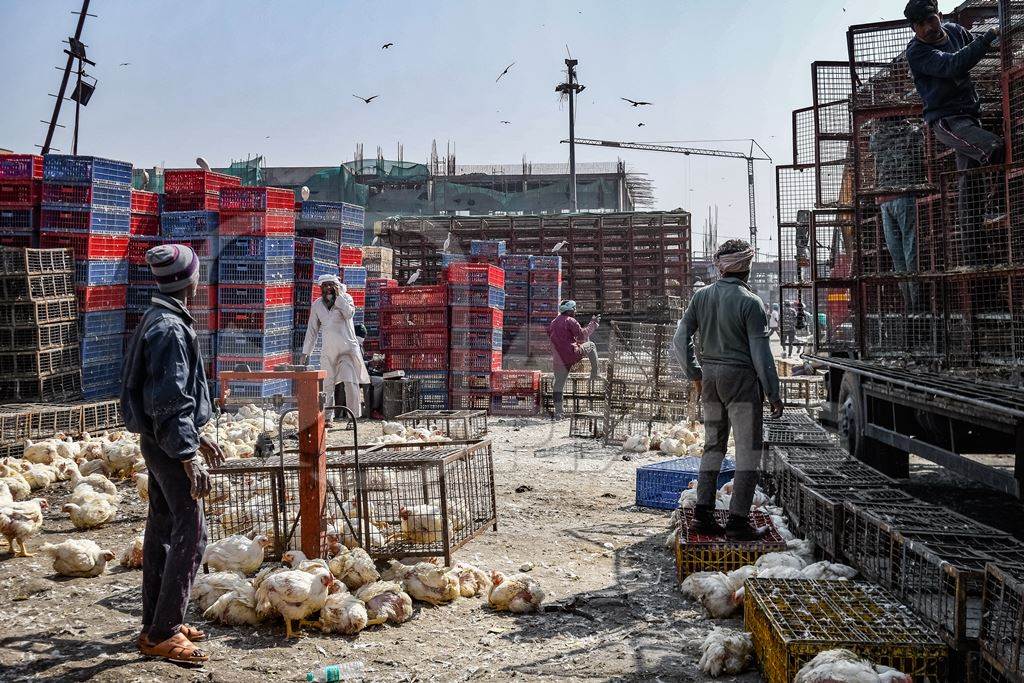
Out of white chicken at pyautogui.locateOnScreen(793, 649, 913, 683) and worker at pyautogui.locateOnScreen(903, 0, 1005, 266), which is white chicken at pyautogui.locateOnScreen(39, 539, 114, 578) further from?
worker at pyautogui.locateOnScreen(903, 0, 1005, 266)

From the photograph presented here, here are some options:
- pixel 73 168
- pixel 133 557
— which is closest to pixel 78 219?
pixel 73 168

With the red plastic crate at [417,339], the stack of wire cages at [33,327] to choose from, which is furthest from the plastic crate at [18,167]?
the red plastic crate at [417,339]

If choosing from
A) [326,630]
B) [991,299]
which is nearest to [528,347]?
[991,299]

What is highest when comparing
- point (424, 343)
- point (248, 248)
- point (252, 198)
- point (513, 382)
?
point (252, 198)

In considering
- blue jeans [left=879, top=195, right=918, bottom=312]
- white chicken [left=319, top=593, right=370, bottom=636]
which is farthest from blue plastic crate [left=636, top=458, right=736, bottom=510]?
white chicken [left=319, top=593, right=370, bottom=636]

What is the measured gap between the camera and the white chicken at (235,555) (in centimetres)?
493

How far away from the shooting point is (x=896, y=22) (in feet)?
27.0

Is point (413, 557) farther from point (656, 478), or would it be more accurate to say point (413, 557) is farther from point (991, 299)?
point (991, 299)

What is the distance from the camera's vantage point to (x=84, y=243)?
11859 millimetres

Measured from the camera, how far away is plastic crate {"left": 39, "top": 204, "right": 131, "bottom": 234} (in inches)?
462

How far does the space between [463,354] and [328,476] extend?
797cm

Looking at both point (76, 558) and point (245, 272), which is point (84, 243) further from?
point (76, 558)

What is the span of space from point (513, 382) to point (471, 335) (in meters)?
1.04

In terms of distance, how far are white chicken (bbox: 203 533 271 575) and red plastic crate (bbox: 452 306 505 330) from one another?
8826 mm
